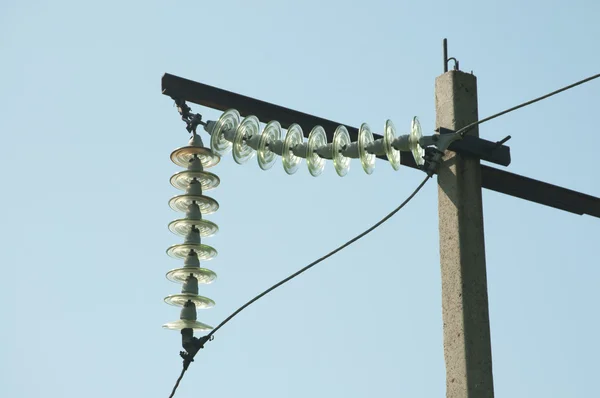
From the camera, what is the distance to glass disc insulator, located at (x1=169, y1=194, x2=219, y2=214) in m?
6.80

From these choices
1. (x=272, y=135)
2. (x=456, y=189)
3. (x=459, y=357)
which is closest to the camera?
(x=459, y=357)

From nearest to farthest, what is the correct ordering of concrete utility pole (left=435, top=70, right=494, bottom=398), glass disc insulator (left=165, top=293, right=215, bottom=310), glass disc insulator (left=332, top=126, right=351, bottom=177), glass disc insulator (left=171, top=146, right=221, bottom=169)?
concrete utility pole (left=435, top=70, right=494, bottom=398), glass disc insulator (left=332, top=126, right=351, bottom=177), glass disc insulator (left=165, top=293, right=215, bottom=310), glass disc insulator (left=171, top=146, right=221, bottom=169)

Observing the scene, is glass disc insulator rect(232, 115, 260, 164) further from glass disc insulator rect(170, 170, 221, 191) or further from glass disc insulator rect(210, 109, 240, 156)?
glass disc insulator rect(170, 170, 221, 191)

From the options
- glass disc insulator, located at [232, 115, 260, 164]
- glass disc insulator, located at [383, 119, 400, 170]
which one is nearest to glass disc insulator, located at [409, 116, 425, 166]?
glass disc insulator, located at [383, 119, 400, 170]

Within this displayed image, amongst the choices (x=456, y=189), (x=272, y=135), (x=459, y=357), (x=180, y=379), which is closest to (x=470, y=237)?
(x=456, y=189)

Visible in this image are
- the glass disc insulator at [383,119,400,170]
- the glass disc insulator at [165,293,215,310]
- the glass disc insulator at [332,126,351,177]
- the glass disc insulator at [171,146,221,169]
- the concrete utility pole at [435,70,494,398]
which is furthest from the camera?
the glass disc insulator at [171,146,221,169]

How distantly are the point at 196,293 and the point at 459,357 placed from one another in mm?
1668

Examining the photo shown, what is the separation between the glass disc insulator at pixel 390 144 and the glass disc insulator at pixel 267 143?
2.19 feet

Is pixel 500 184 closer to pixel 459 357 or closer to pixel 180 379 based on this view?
pixel 459 357

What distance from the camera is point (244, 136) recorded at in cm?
662

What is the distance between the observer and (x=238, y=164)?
6.67 meters

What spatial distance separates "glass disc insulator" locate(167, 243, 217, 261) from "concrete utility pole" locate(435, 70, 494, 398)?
4.64ft

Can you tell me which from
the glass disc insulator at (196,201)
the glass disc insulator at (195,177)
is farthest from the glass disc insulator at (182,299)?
the glass disc insulator at (195,177)

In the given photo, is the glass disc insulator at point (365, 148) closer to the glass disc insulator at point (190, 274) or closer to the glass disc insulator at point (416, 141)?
the glass disc insulator at point (416, 141)
